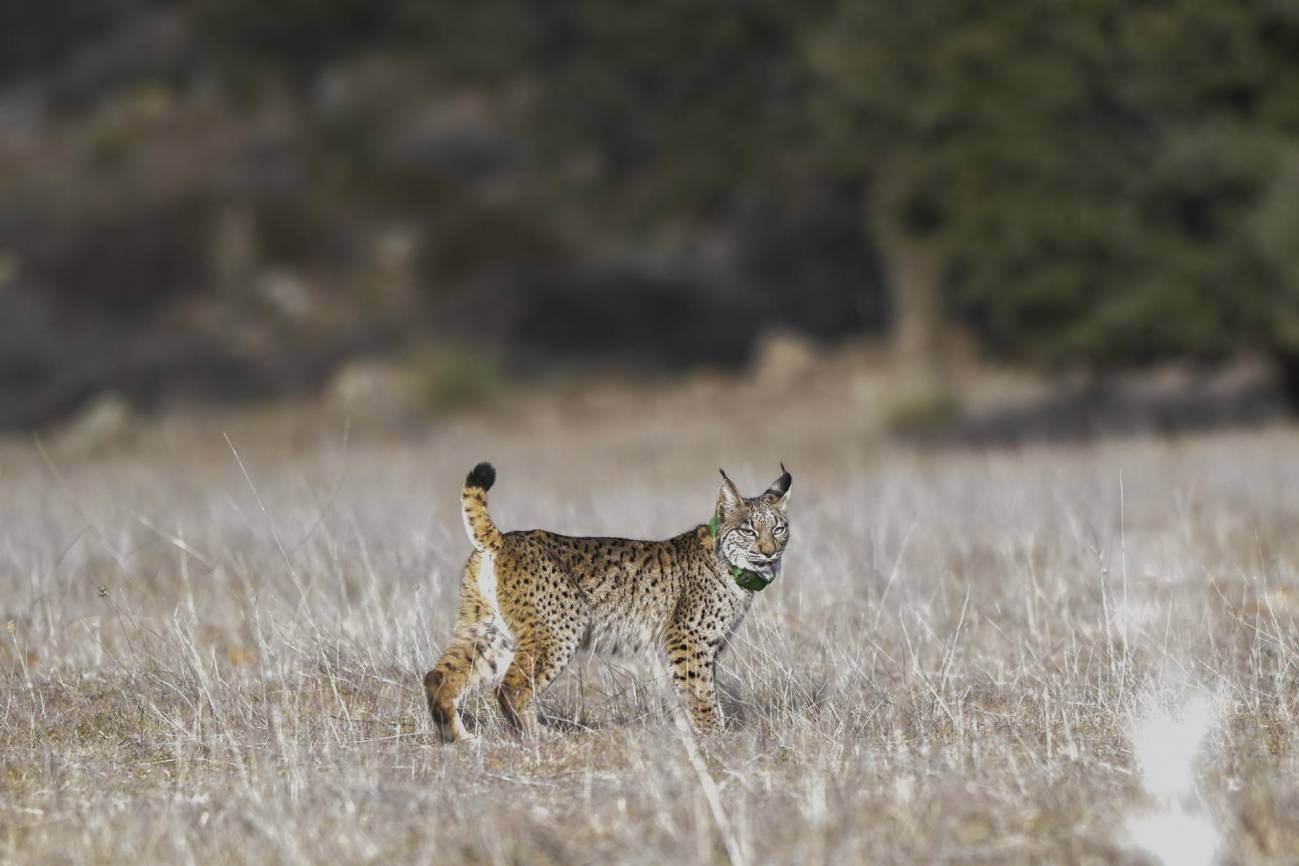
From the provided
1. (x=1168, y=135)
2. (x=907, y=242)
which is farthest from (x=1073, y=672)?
(x=907, y=242)

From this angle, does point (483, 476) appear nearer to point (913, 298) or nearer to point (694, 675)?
point (694, 675)

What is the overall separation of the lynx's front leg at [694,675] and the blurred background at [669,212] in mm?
12234

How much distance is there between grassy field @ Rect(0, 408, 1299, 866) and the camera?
418 centimetres

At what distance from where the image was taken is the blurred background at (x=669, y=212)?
1747 cm

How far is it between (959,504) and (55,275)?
23.4 metres

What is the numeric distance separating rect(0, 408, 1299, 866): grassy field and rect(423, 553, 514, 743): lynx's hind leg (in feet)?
0.55

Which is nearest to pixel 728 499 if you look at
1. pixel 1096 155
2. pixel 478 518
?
pixel 478 518

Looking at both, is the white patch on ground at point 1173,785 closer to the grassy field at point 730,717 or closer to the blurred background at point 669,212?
the grassy field at point 730,717

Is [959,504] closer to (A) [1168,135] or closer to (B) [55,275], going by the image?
(A) [1168,135]

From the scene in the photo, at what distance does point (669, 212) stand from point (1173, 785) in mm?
21225

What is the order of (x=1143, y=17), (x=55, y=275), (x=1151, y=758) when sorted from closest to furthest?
(x=1151, y=758), (x=1143, y=17), (x=55, y=275)

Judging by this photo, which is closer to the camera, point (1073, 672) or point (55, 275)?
point (1073, 672)

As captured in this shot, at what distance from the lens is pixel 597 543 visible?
17.2 feet

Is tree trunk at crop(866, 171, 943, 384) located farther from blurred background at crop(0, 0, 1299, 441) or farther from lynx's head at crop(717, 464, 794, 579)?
lynx's head at crop(717, 464, 794, 579)
